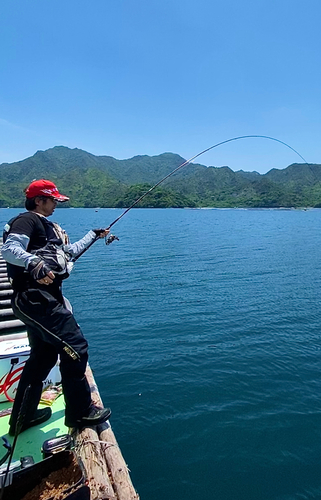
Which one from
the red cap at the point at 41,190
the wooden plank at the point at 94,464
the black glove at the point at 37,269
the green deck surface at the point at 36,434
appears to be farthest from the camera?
the red cap at the point at 41,190

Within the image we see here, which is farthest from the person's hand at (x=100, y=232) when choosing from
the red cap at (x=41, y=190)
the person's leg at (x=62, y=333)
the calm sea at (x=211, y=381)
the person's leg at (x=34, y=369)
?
the calm sea at (x=211, y=381)

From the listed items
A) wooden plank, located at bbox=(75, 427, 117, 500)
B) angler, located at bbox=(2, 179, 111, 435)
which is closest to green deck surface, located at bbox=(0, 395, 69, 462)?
angler, located at bbox=(2, 179, 111, 435)

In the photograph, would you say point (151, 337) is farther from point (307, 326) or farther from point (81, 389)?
→ point (81, 389)

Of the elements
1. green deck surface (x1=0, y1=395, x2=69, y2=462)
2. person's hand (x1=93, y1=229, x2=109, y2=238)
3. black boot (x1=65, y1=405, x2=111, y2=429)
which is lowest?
green deck surface (x1=0, y1=395, x2=69, y2=462)

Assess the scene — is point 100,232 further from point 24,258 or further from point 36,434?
point 36,434

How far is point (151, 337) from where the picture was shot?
1202cm

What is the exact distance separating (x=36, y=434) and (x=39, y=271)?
2.20 meters

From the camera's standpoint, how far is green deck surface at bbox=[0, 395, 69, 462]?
13.0 feet

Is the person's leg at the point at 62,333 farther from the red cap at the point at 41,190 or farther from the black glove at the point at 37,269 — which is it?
the red cap at the point at 41,190

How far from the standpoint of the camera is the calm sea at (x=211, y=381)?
6.06 metres

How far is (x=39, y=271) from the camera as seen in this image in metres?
3.60

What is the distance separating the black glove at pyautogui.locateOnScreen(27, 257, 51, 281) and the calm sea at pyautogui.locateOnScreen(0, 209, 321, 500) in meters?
4.27

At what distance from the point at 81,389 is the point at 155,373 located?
572 cm

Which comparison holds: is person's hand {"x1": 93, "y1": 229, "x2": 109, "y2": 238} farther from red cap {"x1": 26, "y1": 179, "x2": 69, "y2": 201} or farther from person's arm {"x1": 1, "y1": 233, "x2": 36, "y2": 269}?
person's arm {"x1": 1, "y1": 233, "x2": 36, "y2": 269}
